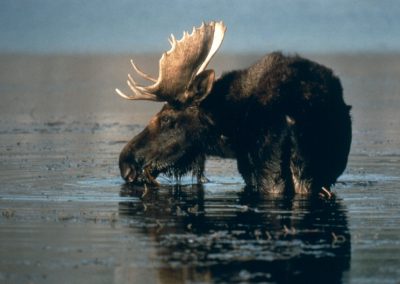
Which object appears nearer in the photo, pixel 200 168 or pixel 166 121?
pixel 166 121

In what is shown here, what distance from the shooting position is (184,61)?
16.3m

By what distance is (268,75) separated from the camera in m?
16.1

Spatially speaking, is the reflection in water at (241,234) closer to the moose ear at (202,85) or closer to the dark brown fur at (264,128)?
the dark brown fur at (264,128)

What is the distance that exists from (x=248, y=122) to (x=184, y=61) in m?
0.97

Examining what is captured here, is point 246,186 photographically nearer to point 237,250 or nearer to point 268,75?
point 268,75

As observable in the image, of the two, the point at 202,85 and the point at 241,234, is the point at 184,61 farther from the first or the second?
the point at 241,234

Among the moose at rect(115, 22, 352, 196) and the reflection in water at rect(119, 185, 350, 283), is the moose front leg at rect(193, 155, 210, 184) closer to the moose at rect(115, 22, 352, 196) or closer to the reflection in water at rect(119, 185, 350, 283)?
the moose at rect(115, 22, 352, 196)

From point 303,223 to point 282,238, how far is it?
3.00 ft

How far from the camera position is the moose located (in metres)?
15.8

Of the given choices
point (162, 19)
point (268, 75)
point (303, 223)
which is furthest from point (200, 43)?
point (162, 19)

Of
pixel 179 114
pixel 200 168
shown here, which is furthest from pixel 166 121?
pixel 200 168

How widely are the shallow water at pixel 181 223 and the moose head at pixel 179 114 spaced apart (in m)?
0.29

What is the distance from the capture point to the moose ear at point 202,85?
52.9 ft

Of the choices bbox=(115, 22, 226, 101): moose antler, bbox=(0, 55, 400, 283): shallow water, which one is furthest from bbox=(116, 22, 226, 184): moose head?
bbox=(0, 55, 400, 283): shallow water
